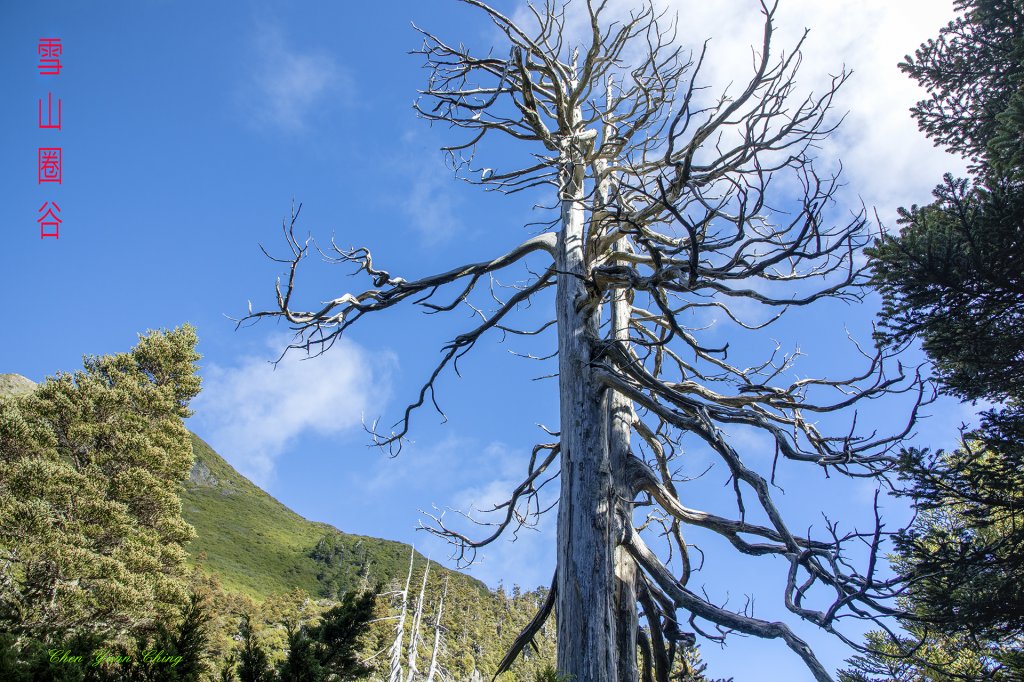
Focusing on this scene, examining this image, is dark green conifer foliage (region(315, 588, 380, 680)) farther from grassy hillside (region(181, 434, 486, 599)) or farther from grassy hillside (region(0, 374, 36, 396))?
grassy hillside (region(0, 374, 36, 396))

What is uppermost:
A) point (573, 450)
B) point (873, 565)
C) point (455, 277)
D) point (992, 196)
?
point (992, 196)

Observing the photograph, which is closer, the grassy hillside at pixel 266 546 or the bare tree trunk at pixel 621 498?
the bare tree trunk at pixel 621 498

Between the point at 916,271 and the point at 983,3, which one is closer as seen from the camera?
the point at 916,271

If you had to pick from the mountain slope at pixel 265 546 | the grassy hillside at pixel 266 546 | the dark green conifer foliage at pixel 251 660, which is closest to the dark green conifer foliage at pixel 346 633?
the dark green conifer foliage at pixel 251 660

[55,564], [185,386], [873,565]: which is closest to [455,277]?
[873,565]

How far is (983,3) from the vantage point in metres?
8.42

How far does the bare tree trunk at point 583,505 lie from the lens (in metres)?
4.54

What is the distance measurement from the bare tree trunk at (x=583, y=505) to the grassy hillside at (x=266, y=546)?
65.3 meters

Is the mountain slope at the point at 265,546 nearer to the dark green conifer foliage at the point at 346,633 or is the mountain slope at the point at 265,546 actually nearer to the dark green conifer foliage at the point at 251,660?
the dark green conifer foliage at the point at 346,633

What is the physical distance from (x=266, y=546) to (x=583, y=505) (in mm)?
92633

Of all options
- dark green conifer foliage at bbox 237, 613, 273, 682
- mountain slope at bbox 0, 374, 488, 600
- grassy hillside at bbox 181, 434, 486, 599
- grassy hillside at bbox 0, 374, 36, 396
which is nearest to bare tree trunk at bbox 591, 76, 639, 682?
dark green conifer foliage at bbox 237, 613, 273, 682

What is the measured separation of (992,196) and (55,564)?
21.2 meters

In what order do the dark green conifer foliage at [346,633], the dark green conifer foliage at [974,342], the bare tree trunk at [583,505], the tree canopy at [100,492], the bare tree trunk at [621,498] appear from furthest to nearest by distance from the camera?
the tree canopy at [100,492] < the dark green conifer foliage at [974,342] < the bare tree trunk at [621,498] < the bare tree trunk at [583,505] < the dark green conifer foliage at [346,633]

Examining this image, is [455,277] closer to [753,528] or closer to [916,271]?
[753,528]
